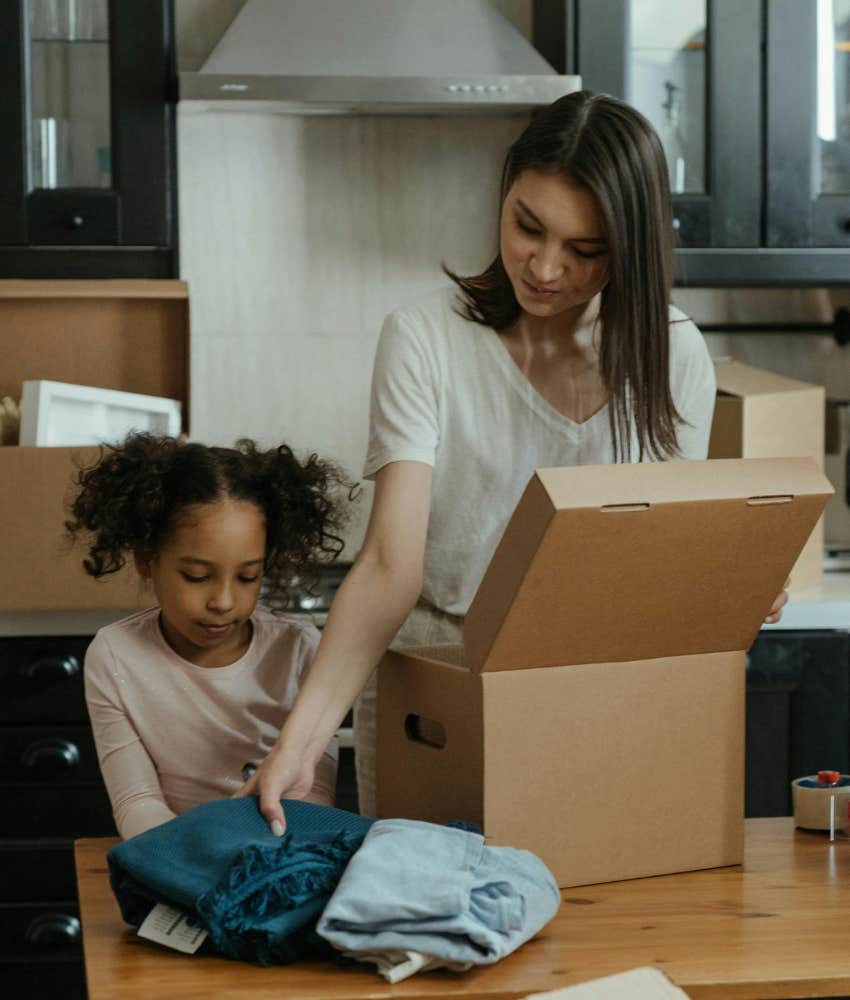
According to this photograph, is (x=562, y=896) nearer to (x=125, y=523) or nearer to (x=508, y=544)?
(x=508, y=544)

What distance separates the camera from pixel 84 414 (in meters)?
2.55

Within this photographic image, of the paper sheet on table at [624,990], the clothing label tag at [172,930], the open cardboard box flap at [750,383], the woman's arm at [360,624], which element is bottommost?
the paper sheet on table at [624,990]

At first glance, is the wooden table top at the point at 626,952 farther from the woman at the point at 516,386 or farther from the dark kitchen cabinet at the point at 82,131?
the dark kitchen cabinet at the point at 82,131

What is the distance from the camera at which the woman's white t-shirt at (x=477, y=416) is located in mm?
1489

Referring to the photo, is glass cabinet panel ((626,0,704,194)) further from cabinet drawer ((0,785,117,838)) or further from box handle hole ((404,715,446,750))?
box handle hole ((404,715,446,750))

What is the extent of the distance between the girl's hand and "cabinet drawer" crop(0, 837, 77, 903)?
1.39m

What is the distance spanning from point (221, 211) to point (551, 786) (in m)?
1.94

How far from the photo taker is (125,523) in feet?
4.93

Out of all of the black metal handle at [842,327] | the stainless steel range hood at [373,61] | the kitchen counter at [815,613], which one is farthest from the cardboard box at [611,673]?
the black metal handle at [842,327]

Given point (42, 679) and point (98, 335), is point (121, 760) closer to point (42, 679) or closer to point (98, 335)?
point (42, 679)

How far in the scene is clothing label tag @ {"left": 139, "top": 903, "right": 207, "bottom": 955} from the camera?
1021 millimetres

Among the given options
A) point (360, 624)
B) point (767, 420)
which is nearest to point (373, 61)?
point (767, 420)

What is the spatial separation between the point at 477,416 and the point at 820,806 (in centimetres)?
51

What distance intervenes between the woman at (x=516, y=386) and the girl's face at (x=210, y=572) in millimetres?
153
